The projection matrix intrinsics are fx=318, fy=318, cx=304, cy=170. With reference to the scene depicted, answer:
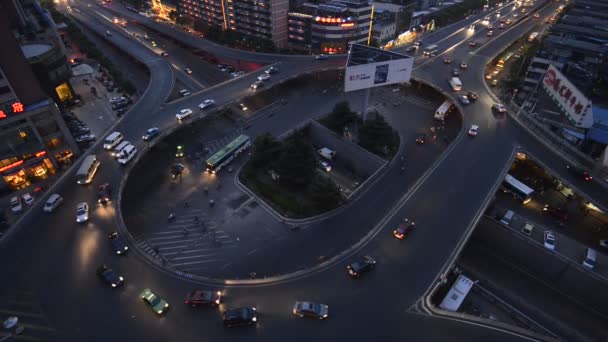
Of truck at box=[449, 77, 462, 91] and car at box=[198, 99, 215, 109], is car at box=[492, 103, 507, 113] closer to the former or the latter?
truck at box=[449, 77, 462, 91]

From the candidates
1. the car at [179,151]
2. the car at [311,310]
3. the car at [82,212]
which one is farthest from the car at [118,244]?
the car at [179,151]

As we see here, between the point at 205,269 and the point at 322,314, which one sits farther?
the point at 205,269

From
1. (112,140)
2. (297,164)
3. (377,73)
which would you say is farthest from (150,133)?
(377,73)

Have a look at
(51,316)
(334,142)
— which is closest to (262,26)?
(334,142)

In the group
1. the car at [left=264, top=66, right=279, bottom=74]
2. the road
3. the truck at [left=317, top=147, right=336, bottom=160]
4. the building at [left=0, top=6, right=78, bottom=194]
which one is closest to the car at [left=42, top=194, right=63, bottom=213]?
the road

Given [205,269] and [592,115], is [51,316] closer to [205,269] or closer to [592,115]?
[205,269]

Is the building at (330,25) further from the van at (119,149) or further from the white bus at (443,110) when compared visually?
the van at (119,149)
